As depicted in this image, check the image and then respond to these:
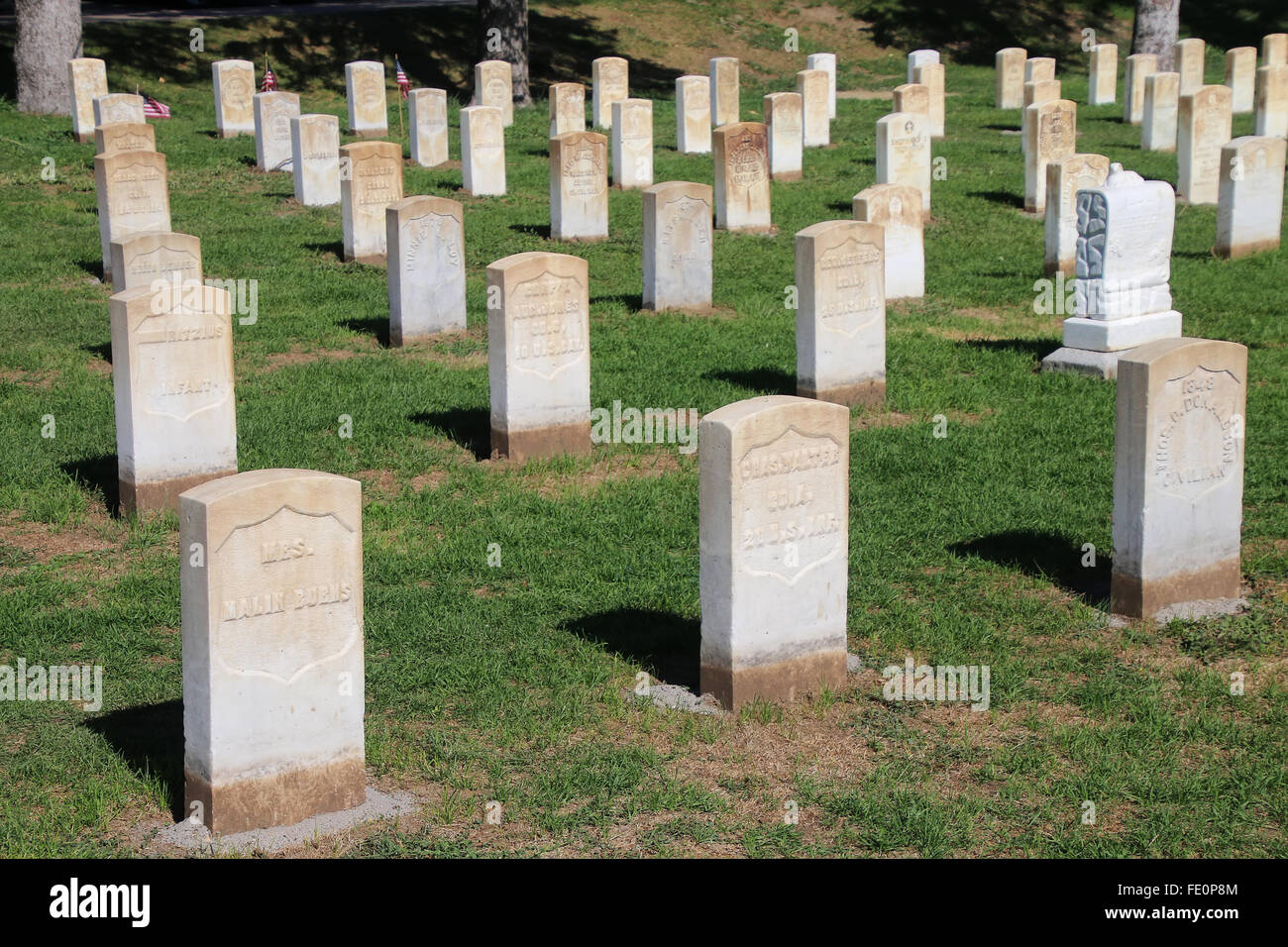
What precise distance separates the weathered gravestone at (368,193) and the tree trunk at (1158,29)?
16605mm

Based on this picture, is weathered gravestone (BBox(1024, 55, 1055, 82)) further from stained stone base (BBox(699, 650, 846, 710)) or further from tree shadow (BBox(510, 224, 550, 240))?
stained stone base (BBox(699, 650, 846, 710))

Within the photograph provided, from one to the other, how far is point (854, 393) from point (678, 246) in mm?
3194

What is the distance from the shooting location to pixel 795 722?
277 inches

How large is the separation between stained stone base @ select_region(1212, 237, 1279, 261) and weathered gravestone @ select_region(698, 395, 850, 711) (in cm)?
1097

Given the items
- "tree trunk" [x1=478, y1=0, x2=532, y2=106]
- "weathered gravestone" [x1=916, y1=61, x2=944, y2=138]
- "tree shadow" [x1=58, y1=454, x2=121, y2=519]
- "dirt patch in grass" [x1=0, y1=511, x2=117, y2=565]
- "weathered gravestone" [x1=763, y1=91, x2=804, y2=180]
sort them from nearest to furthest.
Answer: "dirt patch in grass" [x1=0, y1=511, x2=117, y2=565], "tree shadow" [x1=58, y1=454, x2=121, y2=519], "weathered gravestone" [x1=763, y1=91, x2=804, y2=180], "weathered gravestone" [x1=916, y1=61, x2=944, y2=138], "tree trunk" [x1=478, y1=0, x2=532, y2=106]

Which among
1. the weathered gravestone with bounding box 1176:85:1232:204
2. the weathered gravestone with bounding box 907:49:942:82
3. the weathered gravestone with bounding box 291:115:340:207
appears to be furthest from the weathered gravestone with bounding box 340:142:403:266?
the weathered gravestone with bounding box 907:49:942:82

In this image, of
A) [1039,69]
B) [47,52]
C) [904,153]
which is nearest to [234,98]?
[47,52]

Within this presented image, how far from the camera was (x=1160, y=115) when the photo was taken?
24000 mm

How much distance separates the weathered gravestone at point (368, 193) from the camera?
1634 cm

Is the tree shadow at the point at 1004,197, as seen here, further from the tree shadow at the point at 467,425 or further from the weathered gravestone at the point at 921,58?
the tree shadow at the point at 467,425

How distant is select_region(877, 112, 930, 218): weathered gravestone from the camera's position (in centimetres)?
1898

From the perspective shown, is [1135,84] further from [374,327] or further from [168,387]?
[168,387]

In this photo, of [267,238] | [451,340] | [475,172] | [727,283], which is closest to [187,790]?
[451,340]

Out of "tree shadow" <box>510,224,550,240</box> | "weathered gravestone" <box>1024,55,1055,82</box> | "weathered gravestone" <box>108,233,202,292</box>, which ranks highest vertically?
"weathered gravestone" <box>1024,55,1055,82</box>
